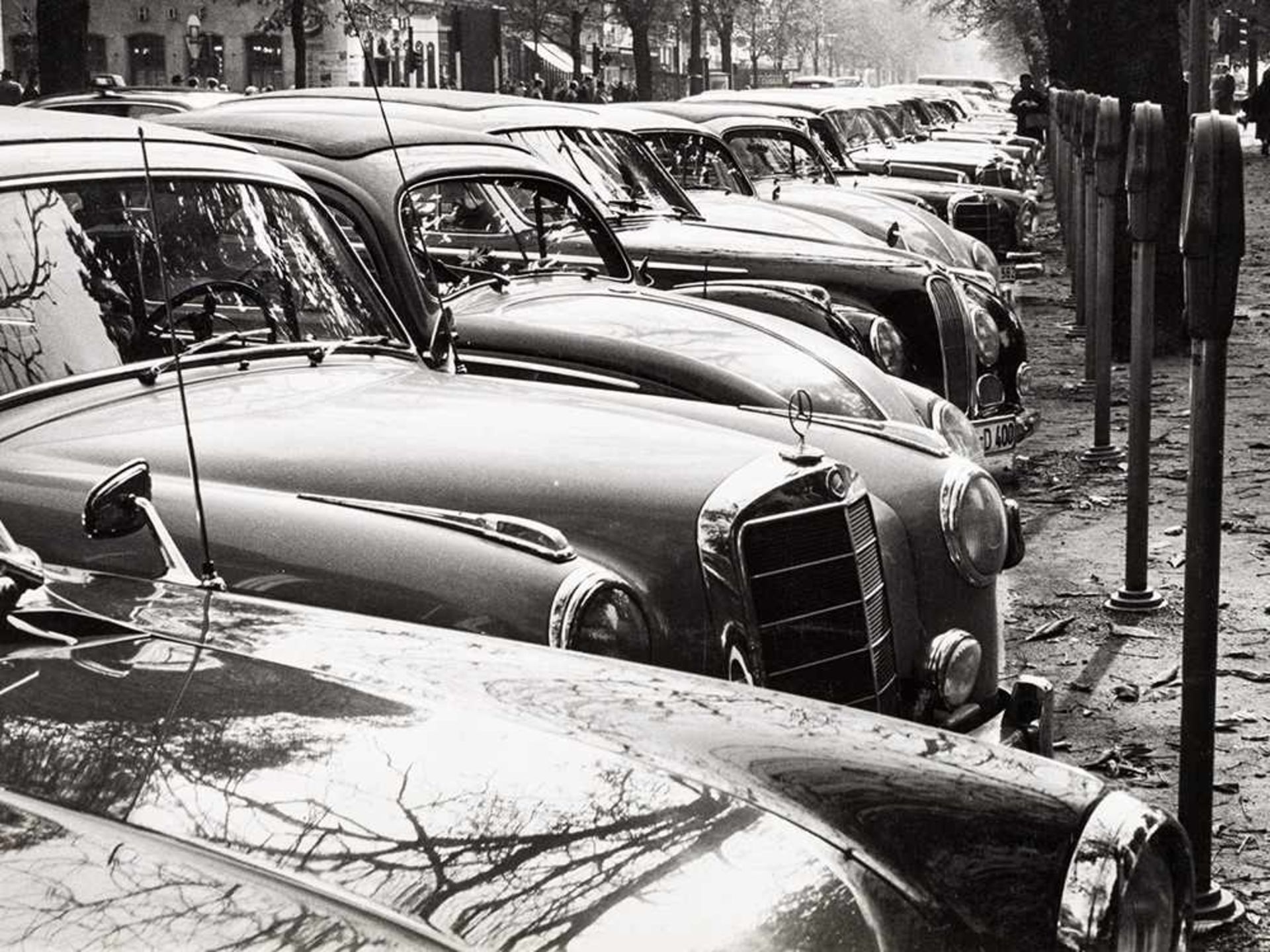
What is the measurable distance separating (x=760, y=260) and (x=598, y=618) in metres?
6.01

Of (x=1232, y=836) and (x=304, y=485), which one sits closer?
(x=304, y=485)

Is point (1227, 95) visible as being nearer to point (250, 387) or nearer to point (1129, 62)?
point (1129, 62)

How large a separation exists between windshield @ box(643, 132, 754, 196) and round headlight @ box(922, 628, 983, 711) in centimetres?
765

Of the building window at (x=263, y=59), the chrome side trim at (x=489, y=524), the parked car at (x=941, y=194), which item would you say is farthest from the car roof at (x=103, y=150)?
the building window at (x=263, y=59)

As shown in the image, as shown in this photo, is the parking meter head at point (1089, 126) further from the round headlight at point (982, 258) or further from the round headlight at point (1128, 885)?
the round headlight at point (1128, 885)

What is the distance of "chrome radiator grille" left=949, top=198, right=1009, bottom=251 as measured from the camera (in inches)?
652

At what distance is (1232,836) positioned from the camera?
500cm

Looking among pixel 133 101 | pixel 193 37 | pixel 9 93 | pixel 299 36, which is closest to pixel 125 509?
pixel 133 101

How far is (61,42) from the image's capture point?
20.0 metres

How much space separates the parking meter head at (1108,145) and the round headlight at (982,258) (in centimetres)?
303

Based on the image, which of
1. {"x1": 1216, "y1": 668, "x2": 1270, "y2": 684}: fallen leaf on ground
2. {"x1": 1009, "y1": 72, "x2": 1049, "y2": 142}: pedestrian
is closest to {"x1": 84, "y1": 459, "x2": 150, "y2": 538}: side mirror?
{"x1": 1216, "y1": 668, "x2": 1270, "y2": 684}: fallen leaf on ground

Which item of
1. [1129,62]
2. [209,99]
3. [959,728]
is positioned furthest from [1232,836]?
[209,99]

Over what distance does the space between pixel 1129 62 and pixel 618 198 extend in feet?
16.9

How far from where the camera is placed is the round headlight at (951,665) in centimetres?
476
